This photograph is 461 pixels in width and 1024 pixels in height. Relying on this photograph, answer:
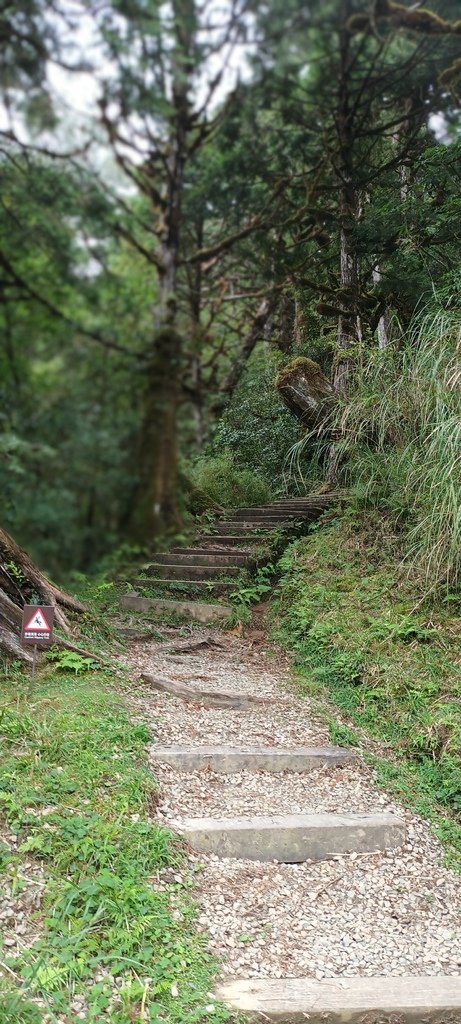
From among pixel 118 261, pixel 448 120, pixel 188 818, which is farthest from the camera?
pixel 448 120

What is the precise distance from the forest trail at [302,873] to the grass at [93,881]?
0.10 m

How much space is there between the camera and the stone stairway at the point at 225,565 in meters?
3.95

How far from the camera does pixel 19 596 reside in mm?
3459

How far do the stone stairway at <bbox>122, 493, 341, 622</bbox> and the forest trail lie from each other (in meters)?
0.88

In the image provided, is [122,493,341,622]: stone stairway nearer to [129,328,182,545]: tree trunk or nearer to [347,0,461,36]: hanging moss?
[129,328,182,545]: tree trunk

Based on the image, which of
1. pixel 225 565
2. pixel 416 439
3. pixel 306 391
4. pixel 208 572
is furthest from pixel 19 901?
pixel 416 439

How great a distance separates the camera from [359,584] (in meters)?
4.28

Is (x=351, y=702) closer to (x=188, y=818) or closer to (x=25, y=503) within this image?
(x=188, y=818)

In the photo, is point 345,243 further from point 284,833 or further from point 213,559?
point 284,833

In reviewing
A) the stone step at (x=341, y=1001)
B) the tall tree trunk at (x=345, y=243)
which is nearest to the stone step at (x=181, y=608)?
the tall tree trunk at (x=345, y=243)

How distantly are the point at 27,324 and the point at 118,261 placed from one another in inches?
10.3

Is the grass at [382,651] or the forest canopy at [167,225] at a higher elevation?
the forest canopy at [167,225]

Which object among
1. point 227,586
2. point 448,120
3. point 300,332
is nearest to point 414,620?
point 227,586

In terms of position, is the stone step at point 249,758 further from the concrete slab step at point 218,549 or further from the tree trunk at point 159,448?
the tree trunk at point 159,448
